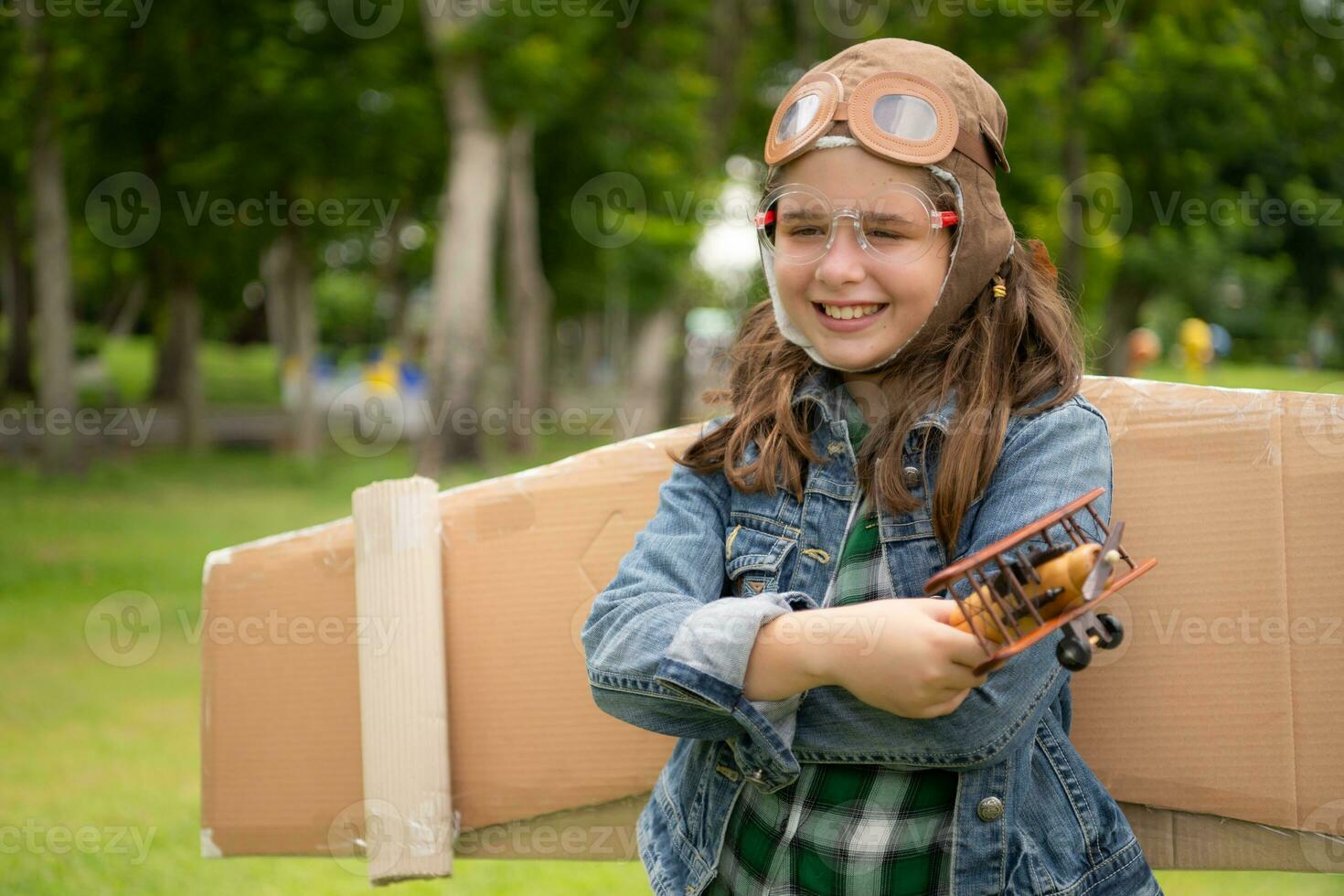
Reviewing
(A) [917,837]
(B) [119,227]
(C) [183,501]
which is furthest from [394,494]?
(B) [119,227]

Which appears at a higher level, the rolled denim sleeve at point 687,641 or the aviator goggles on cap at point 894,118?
the aviator goggles on cap at point 894,118

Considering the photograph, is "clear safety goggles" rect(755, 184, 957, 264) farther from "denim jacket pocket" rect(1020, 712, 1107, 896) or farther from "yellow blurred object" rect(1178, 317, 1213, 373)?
"yellow blurred object" rect(1178, 317, 1213, 373)

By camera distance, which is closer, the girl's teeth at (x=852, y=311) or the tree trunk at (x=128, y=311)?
the girl's teeth at (x=852, y=311)

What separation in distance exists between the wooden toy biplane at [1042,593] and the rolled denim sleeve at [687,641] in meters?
0.32

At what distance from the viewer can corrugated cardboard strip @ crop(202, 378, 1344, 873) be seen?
7.46 feet

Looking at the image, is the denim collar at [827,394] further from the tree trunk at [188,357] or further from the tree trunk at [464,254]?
the tree trunk at [188,357]

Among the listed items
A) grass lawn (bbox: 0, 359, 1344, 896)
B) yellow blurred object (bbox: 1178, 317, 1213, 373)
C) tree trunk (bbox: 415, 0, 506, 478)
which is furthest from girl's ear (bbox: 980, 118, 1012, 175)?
yellow blurred object (bbox: 1178, 317, 1213, 373)

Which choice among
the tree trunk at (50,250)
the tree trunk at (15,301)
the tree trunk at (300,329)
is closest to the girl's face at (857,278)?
the tree trunk at (50,250)

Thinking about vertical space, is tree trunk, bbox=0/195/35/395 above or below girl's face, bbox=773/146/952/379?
below

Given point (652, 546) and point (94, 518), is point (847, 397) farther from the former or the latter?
point (94, 518)

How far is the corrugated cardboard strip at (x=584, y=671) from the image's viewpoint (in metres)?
2.27

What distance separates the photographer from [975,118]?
2.03 meters

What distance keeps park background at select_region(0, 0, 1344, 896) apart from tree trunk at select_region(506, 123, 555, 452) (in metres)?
0.06

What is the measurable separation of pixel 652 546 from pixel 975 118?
2.68ft
